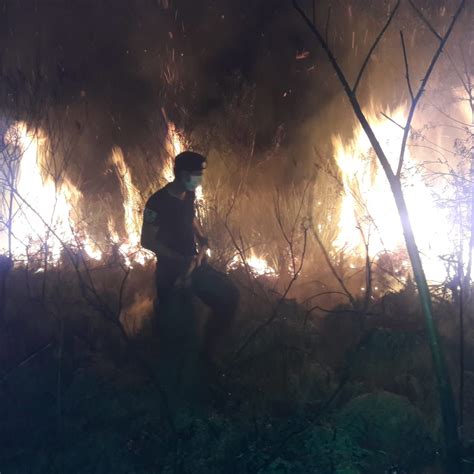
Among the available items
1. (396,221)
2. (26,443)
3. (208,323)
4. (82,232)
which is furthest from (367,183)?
(26,443)

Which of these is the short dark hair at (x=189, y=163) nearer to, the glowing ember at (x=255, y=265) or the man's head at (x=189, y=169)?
the man's head at (x=189, y=169)

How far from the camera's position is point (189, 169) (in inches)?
139

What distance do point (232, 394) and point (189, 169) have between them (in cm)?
183

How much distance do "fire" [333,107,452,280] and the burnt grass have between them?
100 cm

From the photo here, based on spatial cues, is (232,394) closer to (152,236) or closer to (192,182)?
(152,236)

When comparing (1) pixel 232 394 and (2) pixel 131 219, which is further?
(2) pixel 131 219

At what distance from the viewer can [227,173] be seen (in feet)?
22.8

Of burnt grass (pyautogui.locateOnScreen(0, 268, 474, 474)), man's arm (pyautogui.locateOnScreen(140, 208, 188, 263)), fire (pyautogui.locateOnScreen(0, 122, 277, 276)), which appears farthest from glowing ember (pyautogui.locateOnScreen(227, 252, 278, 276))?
man's arm (pyautogui.locateOnScreen(140, 208, 188, 263))

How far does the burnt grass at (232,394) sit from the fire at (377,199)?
1.00m

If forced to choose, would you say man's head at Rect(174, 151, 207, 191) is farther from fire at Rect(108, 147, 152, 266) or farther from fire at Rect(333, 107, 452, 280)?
fire at Rect(108, 147, 152, 266)

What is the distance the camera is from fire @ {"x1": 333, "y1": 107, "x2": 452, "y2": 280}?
5443 mm

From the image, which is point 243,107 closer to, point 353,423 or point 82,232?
point 82,232

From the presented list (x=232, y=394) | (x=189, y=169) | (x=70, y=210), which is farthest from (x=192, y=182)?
(x=70, y=210)

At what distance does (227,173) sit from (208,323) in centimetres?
351
